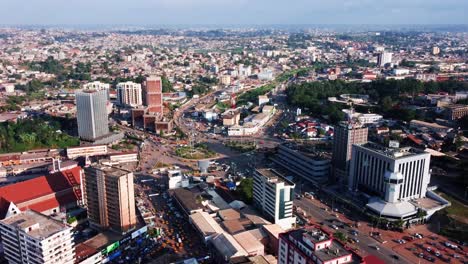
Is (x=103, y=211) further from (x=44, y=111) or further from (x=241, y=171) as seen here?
(x=44, y=111)

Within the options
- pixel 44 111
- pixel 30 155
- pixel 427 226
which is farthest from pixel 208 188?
pixel 44 111

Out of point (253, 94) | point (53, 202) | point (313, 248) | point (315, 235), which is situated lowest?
point (53, 202)

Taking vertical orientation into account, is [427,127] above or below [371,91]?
below

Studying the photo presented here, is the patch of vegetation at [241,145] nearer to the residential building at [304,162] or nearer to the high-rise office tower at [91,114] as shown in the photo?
the residential building at [304,162]

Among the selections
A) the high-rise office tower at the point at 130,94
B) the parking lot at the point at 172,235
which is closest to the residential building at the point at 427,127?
the parking lot at the point at 172,235

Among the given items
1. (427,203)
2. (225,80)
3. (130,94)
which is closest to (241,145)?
(427,203)

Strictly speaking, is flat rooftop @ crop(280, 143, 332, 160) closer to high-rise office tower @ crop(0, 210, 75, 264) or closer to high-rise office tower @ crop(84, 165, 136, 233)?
high-rise office tower @ crop(84, 165, 136, 233)

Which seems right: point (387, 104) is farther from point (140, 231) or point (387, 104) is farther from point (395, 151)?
point (140, 231)
